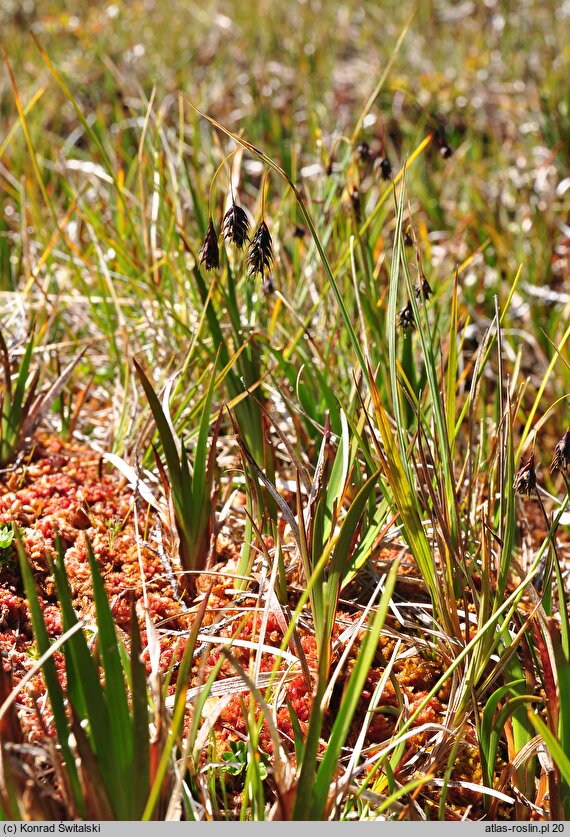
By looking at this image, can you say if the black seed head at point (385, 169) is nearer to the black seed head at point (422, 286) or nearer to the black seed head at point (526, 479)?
the black seed head at point (422, 286)


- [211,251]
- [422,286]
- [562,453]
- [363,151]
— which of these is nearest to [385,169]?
[363,151]

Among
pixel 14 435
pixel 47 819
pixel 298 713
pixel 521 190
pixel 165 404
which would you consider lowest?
pixel 298 713

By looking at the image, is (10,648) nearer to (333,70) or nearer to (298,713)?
(298,713)

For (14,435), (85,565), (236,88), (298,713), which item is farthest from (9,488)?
(236,88)

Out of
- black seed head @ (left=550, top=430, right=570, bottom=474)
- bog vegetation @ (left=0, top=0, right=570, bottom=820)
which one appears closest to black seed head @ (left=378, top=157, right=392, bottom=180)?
bog vegetation @ (left=0, top=0, right=570, bottom=820)

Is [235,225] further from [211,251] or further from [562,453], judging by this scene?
[562,453]

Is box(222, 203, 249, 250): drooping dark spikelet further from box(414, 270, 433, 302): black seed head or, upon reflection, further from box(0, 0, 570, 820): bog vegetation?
box(414, 270, 433, 302): black seed head

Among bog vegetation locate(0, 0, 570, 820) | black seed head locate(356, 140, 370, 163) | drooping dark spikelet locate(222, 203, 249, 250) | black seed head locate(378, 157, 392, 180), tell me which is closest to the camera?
bog vegetation locate(0, 0, 570, 820)

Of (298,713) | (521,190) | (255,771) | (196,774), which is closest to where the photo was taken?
(255,771)

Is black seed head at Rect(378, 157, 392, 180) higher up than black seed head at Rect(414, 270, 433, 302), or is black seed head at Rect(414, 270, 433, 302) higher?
black seed head at Rect(378, 157, 392, 180)
